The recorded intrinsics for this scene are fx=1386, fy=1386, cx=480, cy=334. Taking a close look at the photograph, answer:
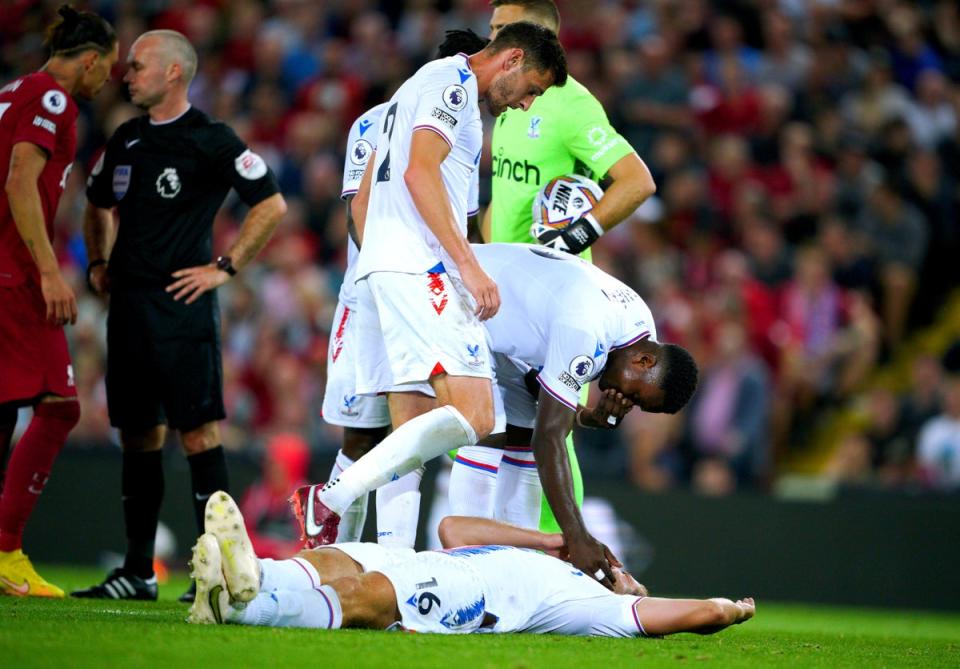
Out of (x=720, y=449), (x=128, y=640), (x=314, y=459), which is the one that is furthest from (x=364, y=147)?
(x=720, y=449)

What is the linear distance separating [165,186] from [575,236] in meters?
2.33

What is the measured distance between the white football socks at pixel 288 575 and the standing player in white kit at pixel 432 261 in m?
0.50

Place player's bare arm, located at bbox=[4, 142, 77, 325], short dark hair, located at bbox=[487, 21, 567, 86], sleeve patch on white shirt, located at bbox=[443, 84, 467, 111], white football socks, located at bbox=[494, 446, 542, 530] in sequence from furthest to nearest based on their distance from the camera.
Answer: white football socks, located at bbox=[494, 446, 542, 530] → player's bare arm, located at bbox=[4, 142, 77, 325] → short dark hair, located at bbox=[487, 21, 567, 86] → sleeve patch on white shirt, located at bbox=[443, 84, 467, 111]

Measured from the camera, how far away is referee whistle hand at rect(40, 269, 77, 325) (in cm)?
733

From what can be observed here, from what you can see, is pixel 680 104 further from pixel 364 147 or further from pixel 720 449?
pixel 364 147

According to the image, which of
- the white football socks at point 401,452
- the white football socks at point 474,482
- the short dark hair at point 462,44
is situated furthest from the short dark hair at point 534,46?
the white football socks at point 474,482

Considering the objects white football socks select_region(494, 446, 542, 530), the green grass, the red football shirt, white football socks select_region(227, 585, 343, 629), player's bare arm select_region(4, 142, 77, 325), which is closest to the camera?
the green grass

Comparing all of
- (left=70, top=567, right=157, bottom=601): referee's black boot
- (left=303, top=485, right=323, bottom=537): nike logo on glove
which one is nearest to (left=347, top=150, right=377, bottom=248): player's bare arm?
(left=303, top=485, right=323, bottom=537): nike logo on glove

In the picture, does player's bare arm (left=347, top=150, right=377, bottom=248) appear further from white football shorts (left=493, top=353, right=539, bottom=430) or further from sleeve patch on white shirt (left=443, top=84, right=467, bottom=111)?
white football shorts (left=493, top=353, right=539, bottom=430)

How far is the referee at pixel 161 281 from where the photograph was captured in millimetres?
7805

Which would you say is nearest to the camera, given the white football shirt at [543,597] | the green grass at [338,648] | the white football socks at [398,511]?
the green grass at [338,648]

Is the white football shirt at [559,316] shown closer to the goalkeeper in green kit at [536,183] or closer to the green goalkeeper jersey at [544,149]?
the goalkeeper in green kit at [536,183]

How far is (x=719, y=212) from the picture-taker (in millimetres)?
15031

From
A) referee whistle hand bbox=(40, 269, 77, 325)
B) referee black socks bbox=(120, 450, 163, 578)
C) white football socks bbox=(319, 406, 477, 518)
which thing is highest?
referee whistle hand bbox=(40, 269, 77, 325)
